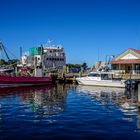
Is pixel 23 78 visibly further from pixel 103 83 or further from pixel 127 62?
pixel 127 62

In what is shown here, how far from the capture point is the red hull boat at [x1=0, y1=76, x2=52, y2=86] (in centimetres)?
6092

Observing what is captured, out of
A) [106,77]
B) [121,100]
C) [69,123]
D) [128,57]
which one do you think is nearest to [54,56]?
[128,57]

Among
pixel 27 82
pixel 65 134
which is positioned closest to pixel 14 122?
pixel 65 134

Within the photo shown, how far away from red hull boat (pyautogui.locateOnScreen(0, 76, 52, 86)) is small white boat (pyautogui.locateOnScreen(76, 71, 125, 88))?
935cm

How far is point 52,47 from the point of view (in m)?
93.2

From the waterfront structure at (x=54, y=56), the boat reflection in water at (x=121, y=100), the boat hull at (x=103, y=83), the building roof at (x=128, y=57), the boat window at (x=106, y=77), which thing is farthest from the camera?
the waterfront structure at (x=54, y=56)

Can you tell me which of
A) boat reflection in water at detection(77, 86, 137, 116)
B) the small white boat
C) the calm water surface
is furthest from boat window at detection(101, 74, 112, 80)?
the calm water surface

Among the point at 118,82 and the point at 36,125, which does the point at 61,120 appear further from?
the point at 118,82

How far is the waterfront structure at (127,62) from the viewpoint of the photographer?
68419 millimetres

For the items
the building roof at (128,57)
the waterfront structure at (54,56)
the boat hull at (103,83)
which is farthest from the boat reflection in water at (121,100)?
the waterfront structure at (54,56)

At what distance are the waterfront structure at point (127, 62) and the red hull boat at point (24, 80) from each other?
1599 centimetres

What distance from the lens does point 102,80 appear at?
59906 mm

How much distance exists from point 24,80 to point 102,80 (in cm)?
1685

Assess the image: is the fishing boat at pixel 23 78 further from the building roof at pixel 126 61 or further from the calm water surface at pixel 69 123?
the calm water surface at pixel 69 123
